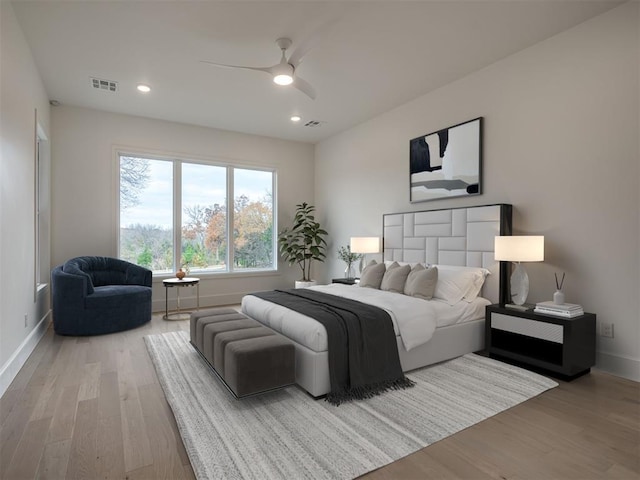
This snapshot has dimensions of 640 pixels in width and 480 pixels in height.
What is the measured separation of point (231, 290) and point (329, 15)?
4.68 m

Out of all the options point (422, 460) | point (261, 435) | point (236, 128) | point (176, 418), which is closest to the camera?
point (422, 460)

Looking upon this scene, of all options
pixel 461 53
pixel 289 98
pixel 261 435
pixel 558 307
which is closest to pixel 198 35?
pixel 289 98

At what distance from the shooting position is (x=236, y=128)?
6.25 meters

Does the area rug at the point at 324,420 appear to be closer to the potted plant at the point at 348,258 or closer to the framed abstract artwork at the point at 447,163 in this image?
the framed abstract artwork at the point at 447,163

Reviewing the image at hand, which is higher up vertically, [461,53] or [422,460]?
[461,53]

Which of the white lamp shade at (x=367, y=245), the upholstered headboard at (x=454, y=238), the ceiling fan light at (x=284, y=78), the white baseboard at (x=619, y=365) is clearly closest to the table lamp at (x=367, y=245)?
the white lamp shade at (x=367, y=245)

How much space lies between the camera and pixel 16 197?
322 centimetres

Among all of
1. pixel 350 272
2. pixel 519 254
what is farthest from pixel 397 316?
pixel 350 272

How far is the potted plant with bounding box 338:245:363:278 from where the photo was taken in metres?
5.87

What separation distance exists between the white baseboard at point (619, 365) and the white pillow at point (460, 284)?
1140mm

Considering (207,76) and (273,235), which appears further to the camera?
(273,235)

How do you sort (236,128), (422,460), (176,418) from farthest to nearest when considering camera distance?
(236,128)
(176,418)
(422,460)

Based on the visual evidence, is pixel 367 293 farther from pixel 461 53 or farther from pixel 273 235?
pixel 273 235

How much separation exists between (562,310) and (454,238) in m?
1.46
